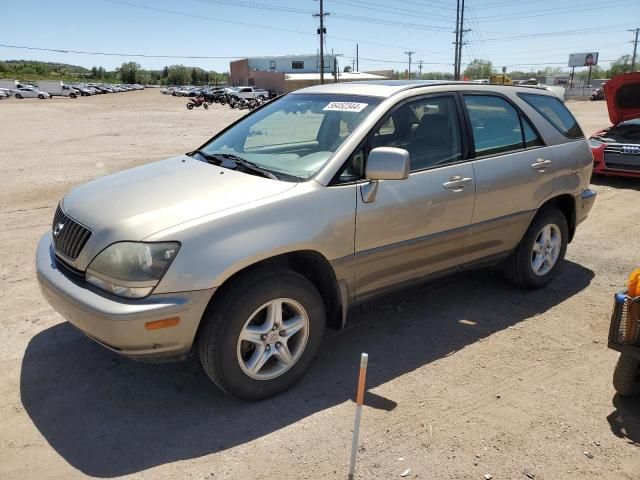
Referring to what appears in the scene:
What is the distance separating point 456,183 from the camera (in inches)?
151

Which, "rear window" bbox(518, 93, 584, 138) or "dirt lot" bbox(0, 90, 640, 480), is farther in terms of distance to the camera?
"rear window" bbox(518, 93, 584, 138)

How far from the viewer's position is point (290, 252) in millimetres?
3111

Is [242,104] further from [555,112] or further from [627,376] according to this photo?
[627,376]

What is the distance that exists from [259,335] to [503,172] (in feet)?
7.79

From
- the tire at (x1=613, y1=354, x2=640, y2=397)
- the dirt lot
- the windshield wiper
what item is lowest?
the dirt lot

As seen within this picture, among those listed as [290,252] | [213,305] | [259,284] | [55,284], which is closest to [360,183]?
[290,252]

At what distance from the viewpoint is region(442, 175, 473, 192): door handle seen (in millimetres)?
3790

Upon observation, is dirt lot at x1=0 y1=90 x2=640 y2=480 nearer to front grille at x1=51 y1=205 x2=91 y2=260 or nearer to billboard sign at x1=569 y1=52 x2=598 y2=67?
front grille at x1=51 y1=205 x2=91 y2=260

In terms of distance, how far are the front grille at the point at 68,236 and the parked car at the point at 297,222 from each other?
1cm

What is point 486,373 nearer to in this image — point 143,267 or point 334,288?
point 334,288

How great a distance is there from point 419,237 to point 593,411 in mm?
1485

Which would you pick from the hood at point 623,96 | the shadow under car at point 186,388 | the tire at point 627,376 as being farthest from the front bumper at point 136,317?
the hood at point 623,96

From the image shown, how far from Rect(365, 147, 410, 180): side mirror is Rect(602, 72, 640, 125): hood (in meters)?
7.37

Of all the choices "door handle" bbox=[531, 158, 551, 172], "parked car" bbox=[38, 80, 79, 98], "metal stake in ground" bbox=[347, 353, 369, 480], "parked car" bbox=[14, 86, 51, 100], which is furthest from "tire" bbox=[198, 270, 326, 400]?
"parked car" bbox=[38, 80, 79, 98]
